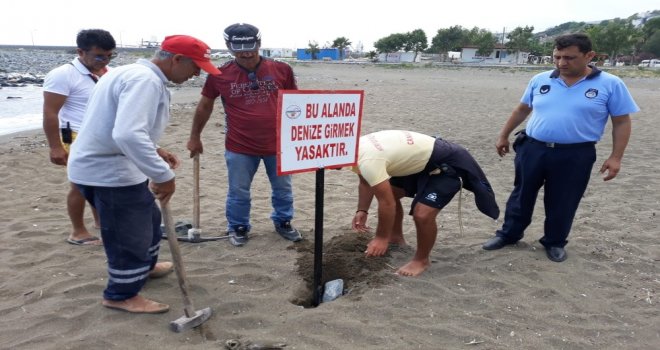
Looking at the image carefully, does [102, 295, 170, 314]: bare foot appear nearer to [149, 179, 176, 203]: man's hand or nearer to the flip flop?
[149, 179, 176, 203]: man's hand

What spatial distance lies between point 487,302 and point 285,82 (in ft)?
7.99

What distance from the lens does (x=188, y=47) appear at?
2.72 meters

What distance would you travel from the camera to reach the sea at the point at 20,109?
1130 centimetres

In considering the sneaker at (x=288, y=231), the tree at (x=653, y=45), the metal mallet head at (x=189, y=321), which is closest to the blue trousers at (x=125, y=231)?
the metal mallet head at (x=189, y=321)

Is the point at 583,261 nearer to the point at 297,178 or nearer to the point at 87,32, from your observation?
the point at 297,178

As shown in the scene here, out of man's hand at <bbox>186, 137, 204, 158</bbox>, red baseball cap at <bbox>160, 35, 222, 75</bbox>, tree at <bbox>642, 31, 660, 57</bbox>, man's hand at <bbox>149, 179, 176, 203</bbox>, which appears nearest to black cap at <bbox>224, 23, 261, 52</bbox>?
man's hand at <bbox>186, 137, 204, 158</bbox>

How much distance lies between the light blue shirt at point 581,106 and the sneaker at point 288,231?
7.57ft

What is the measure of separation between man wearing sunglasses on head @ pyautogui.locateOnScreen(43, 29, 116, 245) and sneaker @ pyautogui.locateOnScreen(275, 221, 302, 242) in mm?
1736

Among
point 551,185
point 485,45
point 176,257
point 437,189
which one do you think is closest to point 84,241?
point 176,257

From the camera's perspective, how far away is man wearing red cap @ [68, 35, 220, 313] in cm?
250

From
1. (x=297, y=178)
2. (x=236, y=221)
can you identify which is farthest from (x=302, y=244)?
(x=297, y=178)

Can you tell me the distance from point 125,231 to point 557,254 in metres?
3.46

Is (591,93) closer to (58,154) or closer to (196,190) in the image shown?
(196,190)

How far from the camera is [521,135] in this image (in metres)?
4.15
